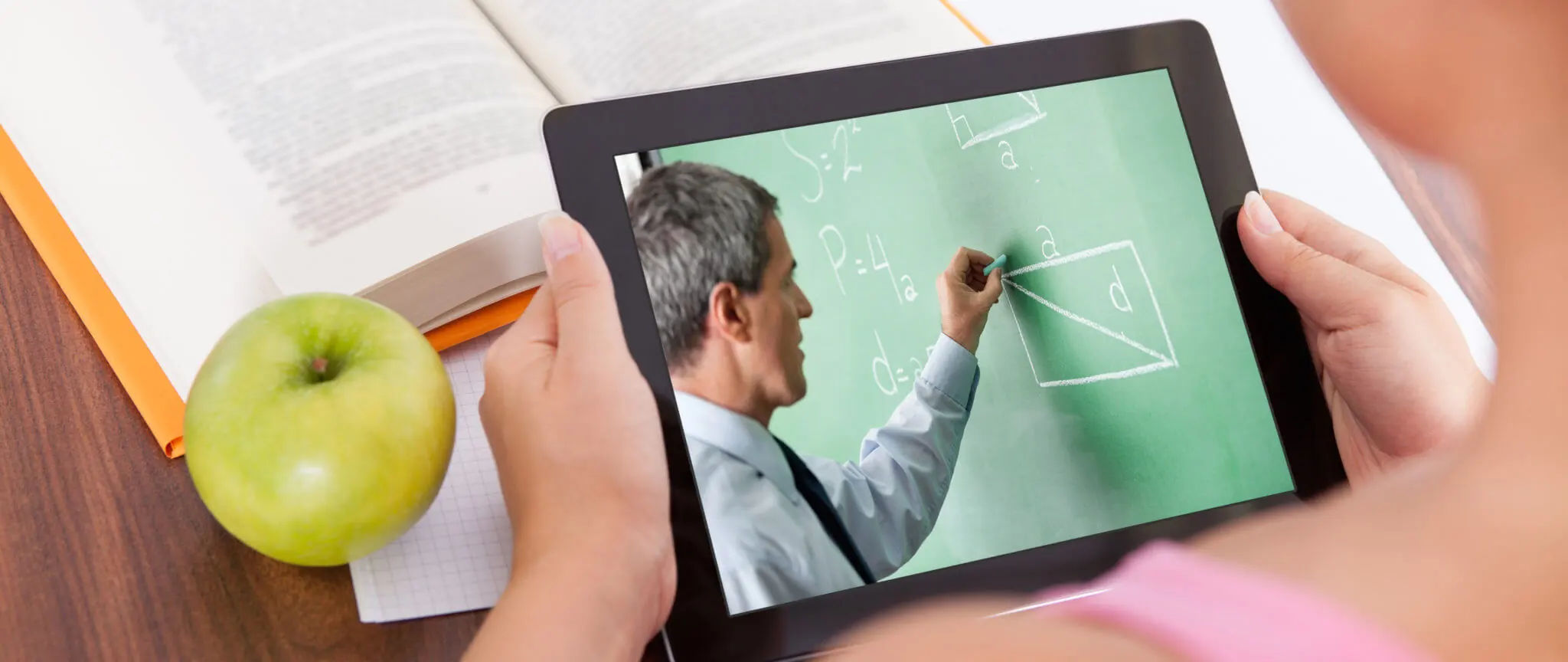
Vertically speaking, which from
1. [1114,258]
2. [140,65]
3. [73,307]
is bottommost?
[1114,258]

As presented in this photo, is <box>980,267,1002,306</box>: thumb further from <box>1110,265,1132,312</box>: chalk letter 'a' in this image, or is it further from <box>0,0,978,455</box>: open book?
<box>0,0,978,455</box>: open book

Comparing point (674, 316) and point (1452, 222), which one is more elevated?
point (674, 316)

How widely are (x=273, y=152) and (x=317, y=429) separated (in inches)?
8.2

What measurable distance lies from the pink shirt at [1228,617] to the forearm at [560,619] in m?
0.21

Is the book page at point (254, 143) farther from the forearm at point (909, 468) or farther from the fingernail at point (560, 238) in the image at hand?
the forearm at point (909, 468)

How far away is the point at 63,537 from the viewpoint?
458 mm

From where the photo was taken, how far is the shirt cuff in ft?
1.67

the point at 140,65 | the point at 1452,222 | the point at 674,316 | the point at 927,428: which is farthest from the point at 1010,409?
the point at 140,65

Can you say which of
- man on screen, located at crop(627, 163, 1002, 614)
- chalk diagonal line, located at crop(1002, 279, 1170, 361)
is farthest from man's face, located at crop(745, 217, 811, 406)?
chalk diagonal line, located at crop(1002, 279, 1170, 361)

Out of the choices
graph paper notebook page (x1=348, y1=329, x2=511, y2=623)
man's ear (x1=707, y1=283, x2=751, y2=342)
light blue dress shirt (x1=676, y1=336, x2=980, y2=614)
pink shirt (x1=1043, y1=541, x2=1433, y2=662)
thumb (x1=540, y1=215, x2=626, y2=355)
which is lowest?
pink shirt (x1=1043, y1=541, x2=1433, y2=662)

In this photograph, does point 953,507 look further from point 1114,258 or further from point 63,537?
point 63,537

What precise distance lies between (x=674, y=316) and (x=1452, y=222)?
0.57m

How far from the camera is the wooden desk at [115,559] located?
44 centimetres

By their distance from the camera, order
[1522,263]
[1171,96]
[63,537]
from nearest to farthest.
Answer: [1522,263]
[63,537]
[1171,96]
